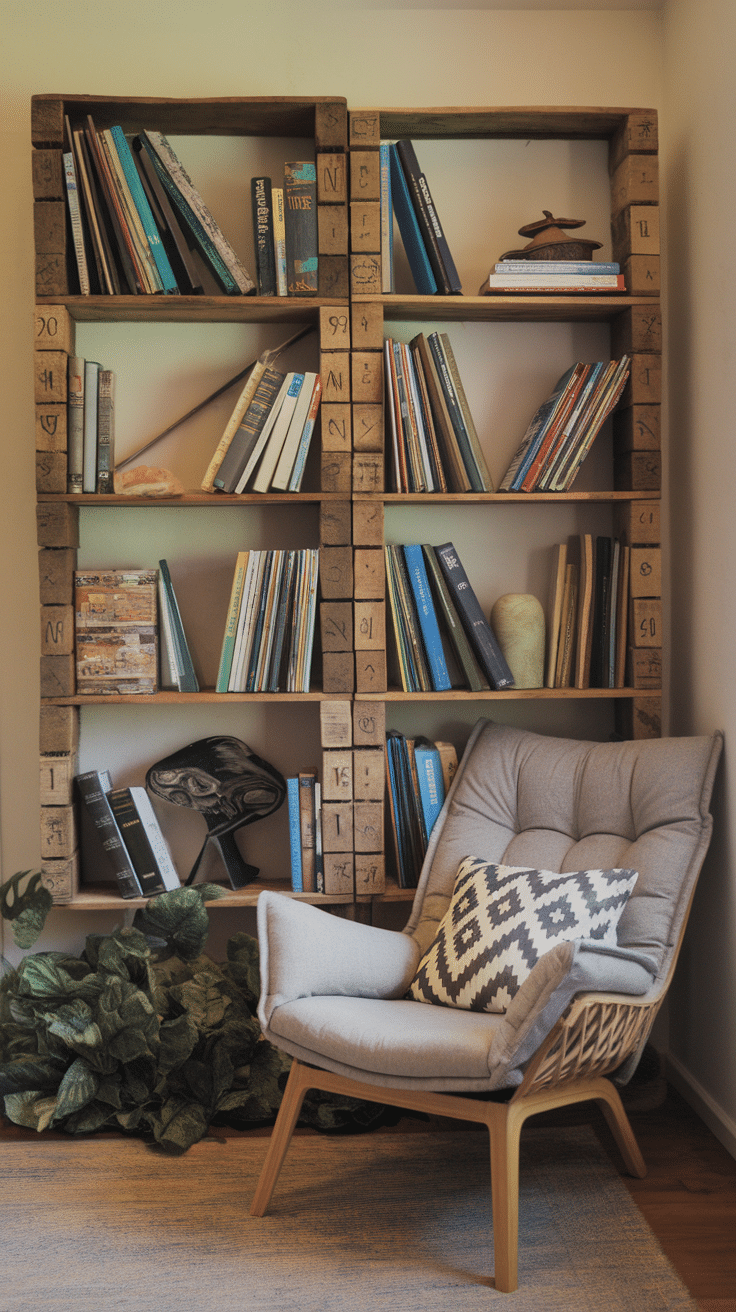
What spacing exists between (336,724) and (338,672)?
0.41 ft

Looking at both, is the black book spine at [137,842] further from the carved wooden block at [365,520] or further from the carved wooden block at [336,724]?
the carved wooden block at [365,520]

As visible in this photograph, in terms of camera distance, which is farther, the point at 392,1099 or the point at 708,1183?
the point at 708,1183

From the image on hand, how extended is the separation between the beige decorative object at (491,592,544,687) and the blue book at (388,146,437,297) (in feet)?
2.52

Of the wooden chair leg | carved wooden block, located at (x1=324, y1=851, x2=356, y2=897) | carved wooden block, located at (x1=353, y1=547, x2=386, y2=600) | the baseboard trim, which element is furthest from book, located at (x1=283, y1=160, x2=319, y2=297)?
the baseboard trim

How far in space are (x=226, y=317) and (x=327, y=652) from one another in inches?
34.3

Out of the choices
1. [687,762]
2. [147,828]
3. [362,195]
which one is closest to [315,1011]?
[147,828]

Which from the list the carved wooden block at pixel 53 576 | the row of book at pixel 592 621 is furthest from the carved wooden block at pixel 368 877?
the carved wooden block at pixel 53 576

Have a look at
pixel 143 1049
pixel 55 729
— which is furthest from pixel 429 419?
pixel 143 1049

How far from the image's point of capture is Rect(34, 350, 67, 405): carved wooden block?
2.14 meters

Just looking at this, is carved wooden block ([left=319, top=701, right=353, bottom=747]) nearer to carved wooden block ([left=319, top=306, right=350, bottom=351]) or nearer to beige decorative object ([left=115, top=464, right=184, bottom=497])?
beige decorative object ([left=115, top=464, right=184, bottom=497])

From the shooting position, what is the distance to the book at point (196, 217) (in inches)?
83.6

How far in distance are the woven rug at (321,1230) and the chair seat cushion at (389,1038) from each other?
0.32m

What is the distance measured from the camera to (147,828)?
2.23 m

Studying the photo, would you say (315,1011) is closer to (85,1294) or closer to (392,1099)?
(392,1099)
